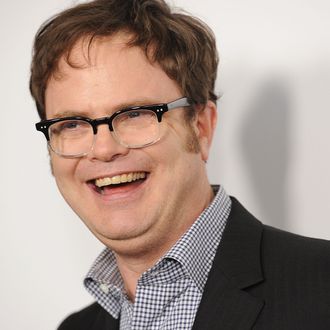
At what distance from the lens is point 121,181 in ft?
8.17

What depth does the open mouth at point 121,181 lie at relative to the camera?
249 cm

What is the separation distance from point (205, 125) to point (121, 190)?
0.39 meters

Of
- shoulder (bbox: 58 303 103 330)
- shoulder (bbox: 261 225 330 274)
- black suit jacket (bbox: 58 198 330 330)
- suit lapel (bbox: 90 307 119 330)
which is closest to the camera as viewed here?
black suit jacket (bbox: 58 198 330 330)

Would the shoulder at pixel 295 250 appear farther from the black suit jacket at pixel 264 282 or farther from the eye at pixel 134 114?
the eye at pixel 134 114

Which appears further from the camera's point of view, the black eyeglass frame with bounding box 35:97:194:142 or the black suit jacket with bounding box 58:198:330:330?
the black eyeglass frame with bounding box 35:97:194:142

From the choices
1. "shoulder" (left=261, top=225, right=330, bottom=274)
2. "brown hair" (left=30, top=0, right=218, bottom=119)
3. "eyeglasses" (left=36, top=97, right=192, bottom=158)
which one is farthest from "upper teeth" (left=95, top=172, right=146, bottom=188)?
"shoulder" (left=261, top=225, right=330, bottom=274)

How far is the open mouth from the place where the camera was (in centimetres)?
249

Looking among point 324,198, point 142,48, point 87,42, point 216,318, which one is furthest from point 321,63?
point 216,318

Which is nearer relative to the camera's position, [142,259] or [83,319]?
[142,259]

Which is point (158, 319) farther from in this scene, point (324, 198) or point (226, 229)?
point (324, 198)

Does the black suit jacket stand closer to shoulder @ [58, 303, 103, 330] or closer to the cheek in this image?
the cheek

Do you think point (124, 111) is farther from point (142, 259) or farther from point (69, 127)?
point (142, 259)

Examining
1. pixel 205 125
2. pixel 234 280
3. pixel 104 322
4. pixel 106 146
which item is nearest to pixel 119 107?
pixel 106 146

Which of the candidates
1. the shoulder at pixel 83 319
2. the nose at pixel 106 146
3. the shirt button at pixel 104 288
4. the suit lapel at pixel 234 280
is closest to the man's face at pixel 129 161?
the nose at pixel 106 146
